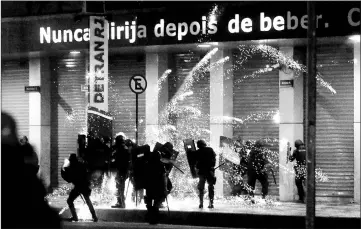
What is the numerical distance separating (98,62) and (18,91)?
401 centimetres

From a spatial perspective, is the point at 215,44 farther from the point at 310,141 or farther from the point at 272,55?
the point at 310,141

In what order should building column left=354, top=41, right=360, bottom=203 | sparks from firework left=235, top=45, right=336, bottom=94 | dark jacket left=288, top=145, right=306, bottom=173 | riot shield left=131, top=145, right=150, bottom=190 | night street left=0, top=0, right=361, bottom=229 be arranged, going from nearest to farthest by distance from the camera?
riot shield left=131, top=145, right=150, bottom=190
night street left=0, top=0, right=361, bottom=229
dark jacket left=288, top=145, right=306, bottom=173
building column left=354, top=41, right=360, bottom=203
sparks from firework left=235, top=45, right=336, bottom=94

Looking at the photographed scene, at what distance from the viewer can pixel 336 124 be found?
682 inches

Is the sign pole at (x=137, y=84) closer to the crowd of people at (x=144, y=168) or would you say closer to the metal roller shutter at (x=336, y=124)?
the crowd of people at (x=144, y=168)

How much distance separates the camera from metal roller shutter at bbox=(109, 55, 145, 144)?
19797 millimetres

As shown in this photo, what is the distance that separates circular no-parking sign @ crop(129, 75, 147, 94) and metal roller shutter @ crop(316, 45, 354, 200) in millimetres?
4680

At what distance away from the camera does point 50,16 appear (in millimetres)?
19641

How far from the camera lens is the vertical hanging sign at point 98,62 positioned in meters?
18.5

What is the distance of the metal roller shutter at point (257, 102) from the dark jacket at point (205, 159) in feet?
10.0

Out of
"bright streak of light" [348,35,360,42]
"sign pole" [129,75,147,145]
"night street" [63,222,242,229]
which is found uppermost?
"bright streak of light" [348,35,360,42]

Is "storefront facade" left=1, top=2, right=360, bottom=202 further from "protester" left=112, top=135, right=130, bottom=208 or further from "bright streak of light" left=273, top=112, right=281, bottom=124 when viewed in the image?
"protester" left=112, top=135, right=130, bottom=208

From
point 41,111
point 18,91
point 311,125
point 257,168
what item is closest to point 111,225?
point 257,168

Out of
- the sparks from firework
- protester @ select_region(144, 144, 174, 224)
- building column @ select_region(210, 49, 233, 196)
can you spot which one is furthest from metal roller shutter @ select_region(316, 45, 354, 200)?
protester @ select_region(144, 144, 174, 224)

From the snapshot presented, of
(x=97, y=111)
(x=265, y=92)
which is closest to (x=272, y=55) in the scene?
(x=265, y=92)
